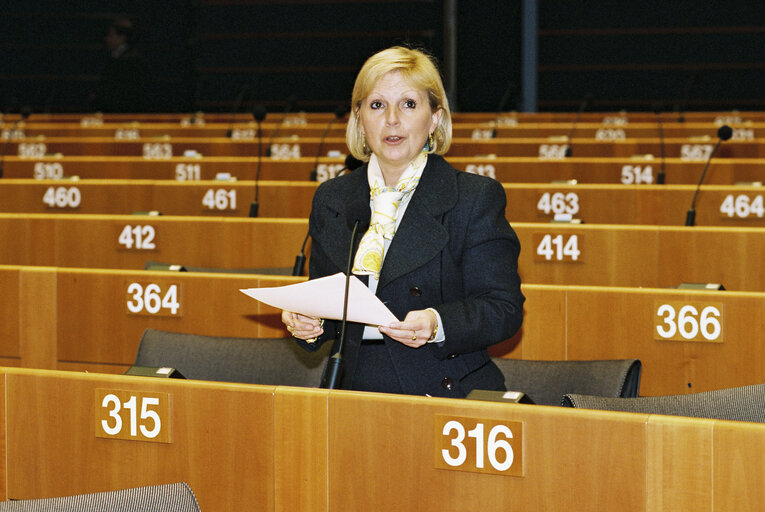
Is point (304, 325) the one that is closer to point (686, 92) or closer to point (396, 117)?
point (396, 117)

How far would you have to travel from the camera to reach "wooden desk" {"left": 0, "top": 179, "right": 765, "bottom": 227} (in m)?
4.78

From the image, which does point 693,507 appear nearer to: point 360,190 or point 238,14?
point 360,190

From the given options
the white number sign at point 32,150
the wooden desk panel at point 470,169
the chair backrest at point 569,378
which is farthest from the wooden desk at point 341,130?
the chair backrest at point 569,378

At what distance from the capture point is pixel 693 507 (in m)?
1.36

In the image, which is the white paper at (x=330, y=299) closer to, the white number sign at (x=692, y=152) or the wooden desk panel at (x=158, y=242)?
the wooden desk panel at (x=158, y=242)

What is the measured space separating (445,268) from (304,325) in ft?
1.00

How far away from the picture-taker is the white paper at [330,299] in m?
1.76

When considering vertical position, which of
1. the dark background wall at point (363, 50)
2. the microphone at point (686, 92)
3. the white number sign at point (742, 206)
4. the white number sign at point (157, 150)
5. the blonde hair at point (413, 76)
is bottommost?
the white number sign at point (742, 206)

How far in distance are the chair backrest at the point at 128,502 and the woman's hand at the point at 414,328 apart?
24.6 inches

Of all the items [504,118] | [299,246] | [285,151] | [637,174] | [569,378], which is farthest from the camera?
[504,118]

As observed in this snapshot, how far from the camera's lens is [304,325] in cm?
202

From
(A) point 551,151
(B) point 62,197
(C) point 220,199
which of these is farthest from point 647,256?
(A) point 551,151

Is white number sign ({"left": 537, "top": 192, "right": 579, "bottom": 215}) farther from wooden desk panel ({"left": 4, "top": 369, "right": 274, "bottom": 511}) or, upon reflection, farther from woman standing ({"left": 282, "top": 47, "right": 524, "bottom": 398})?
wooden desk panel ({"left": 4, "top": 369, "right": 274, "bottom": 511})

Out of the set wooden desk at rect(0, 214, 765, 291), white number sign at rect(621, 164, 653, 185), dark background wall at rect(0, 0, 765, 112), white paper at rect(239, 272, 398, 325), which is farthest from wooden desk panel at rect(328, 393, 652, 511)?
dark background wall at rect(0, 0, 765, 112)
